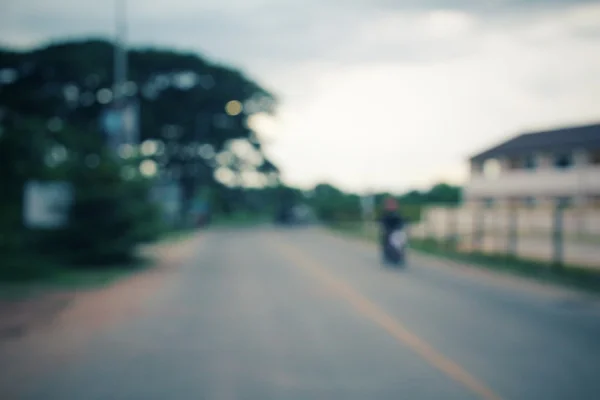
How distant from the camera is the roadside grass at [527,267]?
15.2 metres

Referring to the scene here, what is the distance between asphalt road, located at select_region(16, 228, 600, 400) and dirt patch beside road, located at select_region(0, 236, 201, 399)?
30 centimetres

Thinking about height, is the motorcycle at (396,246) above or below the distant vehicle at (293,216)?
above

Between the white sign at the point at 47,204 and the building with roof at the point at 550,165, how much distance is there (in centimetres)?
1155

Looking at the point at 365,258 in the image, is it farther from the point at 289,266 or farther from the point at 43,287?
the point at 43,287

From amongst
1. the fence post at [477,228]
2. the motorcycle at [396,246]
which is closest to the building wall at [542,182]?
the fence post at [477,228]

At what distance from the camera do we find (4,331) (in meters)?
9.18

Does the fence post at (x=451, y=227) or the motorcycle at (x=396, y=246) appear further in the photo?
the fence post at (x=451, y=227)

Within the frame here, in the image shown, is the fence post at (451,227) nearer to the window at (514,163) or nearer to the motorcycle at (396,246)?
the motorcycle at (396,246)

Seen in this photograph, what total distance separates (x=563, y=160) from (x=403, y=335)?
6090 millimetres

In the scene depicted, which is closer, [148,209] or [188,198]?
[148,209]

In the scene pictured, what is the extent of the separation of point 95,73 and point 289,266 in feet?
76.3

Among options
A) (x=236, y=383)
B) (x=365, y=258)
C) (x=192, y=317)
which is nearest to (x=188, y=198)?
(x=365, y=258)

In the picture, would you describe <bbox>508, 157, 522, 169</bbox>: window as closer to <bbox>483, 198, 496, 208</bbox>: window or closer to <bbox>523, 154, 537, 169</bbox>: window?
<bbox>523, 154, 537, 169</bbox>: window

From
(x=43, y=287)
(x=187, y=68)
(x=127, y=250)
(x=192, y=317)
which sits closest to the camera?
(x=192, y=317)
